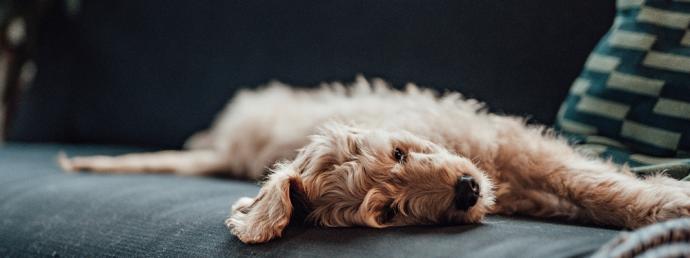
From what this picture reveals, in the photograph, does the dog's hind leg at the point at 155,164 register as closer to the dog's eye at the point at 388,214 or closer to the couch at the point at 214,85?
the couch at the point at 214,85

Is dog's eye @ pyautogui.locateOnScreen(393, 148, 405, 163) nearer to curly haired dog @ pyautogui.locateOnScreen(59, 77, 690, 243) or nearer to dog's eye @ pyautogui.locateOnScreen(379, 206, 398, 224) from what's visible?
curly haired dog @ pyautogui.locateOnScreen(59, 77, 690, 243)

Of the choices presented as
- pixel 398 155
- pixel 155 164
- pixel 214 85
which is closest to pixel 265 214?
pixel 398 155

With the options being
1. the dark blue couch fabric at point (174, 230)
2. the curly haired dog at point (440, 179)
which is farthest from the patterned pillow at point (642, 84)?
the dark blue couch fabric at point (174, 230)

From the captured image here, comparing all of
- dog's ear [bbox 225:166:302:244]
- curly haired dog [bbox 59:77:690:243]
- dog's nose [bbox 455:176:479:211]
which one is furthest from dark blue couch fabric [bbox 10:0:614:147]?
dog's ear [bbox 225:166:302:244]

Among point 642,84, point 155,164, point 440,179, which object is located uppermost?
point 642,84

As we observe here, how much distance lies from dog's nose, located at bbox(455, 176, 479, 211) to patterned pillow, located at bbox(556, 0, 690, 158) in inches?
18.4

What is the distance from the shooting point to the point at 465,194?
4.51ft

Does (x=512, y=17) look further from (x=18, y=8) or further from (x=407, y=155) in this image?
(x=18, y=8)

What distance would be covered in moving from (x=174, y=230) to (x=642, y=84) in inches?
44.7

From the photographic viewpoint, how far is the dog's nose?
1374 mm

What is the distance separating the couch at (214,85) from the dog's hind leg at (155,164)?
0.12m

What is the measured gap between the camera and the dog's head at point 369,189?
1.37 m

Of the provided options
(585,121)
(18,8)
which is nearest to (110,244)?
(585,121)

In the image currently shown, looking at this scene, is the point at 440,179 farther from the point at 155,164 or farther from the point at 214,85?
the point at 214,85
